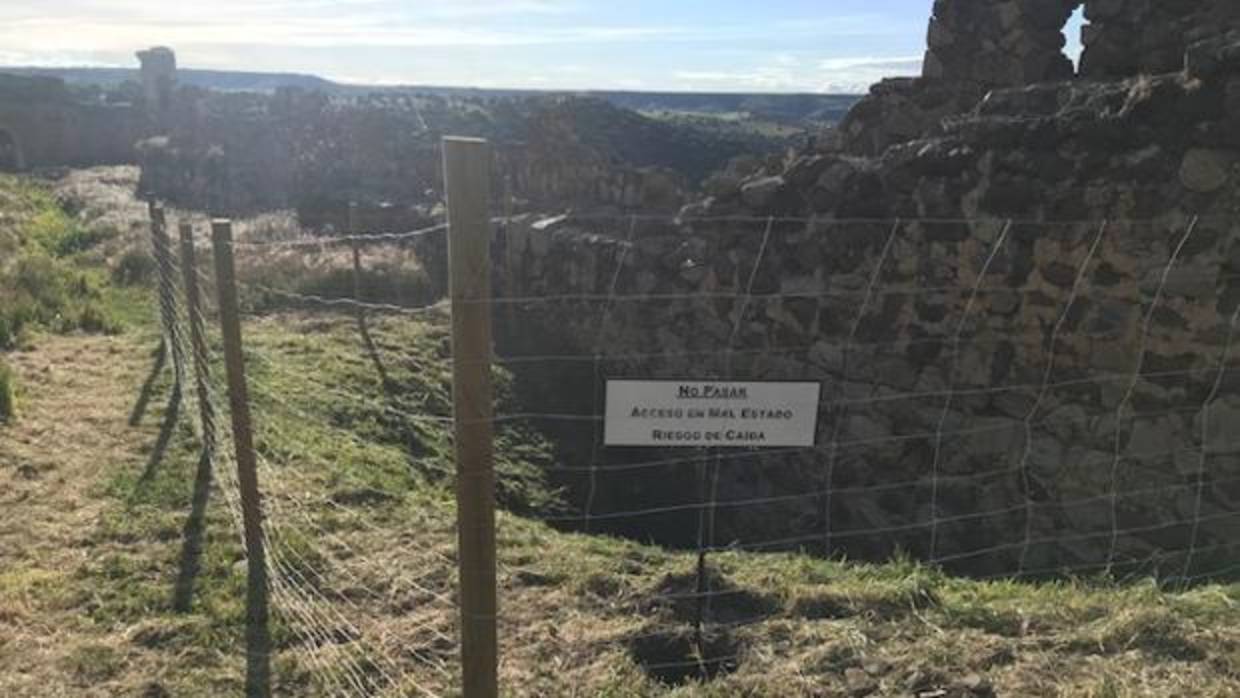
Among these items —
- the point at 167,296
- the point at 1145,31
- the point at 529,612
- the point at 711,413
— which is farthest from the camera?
the point at 167,296

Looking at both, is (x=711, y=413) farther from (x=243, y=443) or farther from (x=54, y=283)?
(x=54, y=283)

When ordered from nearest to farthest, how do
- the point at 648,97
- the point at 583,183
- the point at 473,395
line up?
the point at 473,395, the point at 583,183, the point at 648,97

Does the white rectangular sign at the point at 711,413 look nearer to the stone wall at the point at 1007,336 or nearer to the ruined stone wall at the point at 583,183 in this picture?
the stone wall at the point at 1007,336

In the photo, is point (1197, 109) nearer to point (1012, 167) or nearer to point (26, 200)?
point (1012, 167)

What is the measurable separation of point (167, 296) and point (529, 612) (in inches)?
305

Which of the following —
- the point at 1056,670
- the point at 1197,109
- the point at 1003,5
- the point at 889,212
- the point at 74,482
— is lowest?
the point at 74,482

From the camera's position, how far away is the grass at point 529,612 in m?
4.54

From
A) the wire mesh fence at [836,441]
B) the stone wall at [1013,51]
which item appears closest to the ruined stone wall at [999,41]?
the stone wall at [1013,51]

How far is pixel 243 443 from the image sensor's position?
5.89m

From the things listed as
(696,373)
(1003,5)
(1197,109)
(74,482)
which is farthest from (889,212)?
(74,482)

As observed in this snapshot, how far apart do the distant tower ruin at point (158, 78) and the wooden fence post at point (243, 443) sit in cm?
5337

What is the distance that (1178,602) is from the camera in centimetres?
490

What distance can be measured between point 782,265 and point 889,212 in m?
1.15

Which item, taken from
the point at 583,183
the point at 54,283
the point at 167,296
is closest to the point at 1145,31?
the point at 167,296
